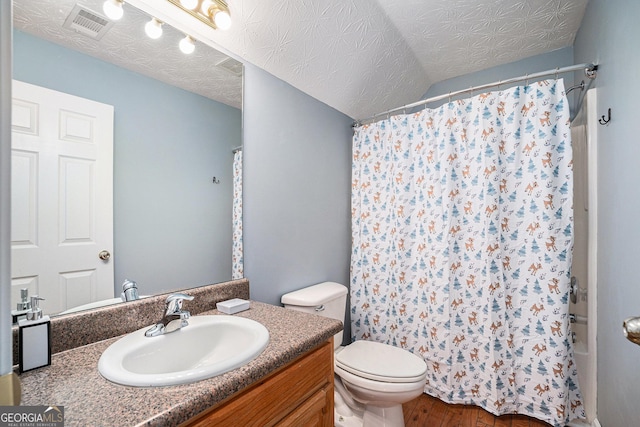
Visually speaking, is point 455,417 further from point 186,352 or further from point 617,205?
point 186,352

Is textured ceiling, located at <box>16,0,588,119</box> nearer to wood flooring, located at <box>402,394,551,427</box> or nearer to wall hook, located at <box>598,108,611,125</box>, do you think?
wall hook, located at <box>598,108,611,125</box>

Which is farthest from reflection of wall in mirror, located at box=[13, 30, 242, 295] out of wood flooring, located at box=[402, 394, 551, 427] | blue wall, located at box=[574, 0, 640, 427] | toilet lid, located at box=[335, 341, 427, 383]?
blue wall, located at box=[574, 0, 640, 427]

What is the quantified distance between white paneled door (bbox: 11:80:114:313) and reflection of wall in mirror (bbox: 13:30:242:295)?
4 centimetres

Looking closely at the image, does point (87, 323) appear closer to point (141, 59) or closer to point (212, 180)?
point (212, 180)

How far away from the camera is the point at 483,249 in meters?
1.65

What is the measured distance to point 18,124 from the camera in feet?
2.59

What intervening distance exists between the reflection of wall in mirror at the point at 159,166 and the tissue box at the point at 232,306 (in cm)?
13

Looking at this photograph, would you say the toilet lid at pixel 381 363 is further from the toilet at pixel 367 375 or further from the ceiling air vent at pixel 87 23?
the ceiling air vent at pixel 87 23

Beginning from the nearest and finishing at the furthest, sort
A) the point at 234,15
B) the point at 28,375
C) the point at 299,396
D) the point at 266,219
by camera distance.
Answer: the point at 28,375
the point at 299,396
the point at 234,15
the point at 266,219

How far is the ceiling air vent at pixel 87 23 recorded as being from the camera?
90cm

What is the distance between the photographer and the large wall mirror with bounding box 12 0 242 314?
834 millimetres

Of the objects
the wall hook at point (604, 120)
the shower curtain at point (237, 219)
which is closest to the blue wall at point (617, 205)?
the wall hook at point (604, 120)

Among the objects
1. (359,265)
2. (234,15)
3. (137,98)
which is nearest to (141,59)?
(137,98)

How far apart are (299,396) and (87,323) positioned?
71cm
